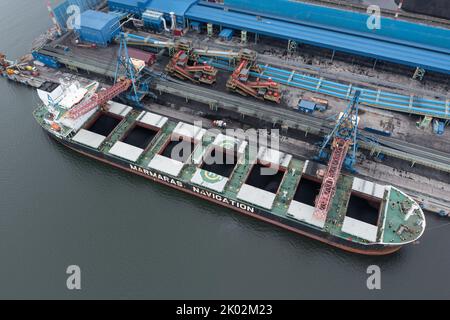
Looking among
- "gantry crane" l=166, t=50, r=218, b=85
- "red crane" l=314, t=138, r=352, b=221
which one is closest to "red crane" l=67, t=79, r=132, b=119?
"gantry crane" l=166, t=50, r=218, b=85

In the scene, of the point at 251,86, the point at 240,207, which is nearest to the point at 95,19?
the point at 251,86

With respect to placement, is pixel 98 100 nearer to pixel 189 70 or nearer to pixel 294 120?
pixel 189 70

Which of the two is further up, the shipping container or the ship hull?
the shipping container

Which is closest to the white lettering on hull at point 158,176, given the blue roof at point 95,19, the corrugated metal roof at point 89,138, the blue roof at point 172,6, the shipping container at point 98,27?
the corrugated metal roof at point 89,138

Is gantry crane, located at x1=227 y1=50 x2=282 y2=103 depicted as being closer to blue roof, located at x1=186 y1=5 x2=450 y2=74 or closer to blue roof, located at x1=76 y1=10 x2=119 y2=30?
blue roof, located at x1=186 y1=5 x2=450 y2=74

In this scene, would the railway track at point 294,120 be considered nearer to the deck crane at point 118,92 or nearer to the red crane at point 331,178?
the deck crane at point 118,92

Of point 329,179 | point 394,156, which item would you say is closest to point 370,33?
point 394,156
